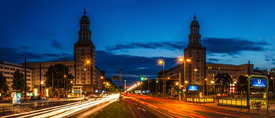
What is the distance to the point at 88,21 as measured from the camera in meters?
172

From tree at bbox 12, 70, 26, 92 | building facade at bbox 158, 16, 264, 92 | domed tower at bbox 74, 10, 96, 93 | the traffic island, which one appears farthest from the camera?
building facade at bbox 158, 16, 264, 92

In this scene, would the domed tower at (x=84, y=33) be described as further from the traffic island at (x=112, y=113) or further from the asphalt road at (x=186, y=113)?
the traffic island at (x=112, y=113)

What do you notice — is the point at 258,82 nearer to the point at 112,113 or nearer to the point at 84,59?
the point at 112,113

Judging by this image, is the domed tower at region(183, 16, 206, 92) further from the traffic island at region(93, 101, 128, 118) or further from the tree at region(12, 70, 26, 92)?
the traffic island at region(93, 101, 128, 118)

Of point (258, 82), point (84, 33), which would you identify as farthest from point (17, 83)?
point (258, 82)

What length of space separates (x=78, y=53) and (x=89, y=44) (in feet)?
31.5

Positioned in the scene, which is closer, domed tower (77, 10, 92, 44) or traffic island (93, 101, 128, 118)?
traffic island (93, 101, 128, 118)

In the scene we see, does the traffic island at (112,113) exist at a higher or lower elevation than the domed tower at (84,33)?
lower

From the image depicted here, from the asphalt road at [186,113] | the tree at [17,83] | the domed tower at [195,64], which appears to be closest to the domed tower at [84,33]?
the tree at [17,83]

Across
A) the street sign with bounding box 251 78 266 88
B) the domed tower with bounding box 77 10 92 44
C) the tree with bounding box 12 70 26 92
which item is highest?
the domed tower with bounding box 77 10 92 44

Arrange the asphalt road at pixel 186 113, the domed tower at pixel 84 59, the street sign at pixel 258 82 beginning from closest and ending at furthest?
the asphalt road at pixel 186 113
the street sign at pixel 258 82
the domed tower at pixel 84 59

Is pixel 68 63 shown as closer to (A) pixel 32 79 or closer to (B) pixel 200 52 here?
(A) pixel 32 79

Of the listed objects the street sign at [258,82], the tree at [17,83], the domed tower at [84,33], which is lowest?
the tree at [17,83]

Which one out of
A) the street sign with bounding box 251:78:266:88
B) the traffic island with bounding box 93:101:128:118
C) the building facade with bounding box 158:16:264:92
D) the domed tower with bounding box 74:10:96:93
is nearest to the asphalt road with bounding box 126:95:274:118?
the traffic island with bounding box 93:101:128:118
